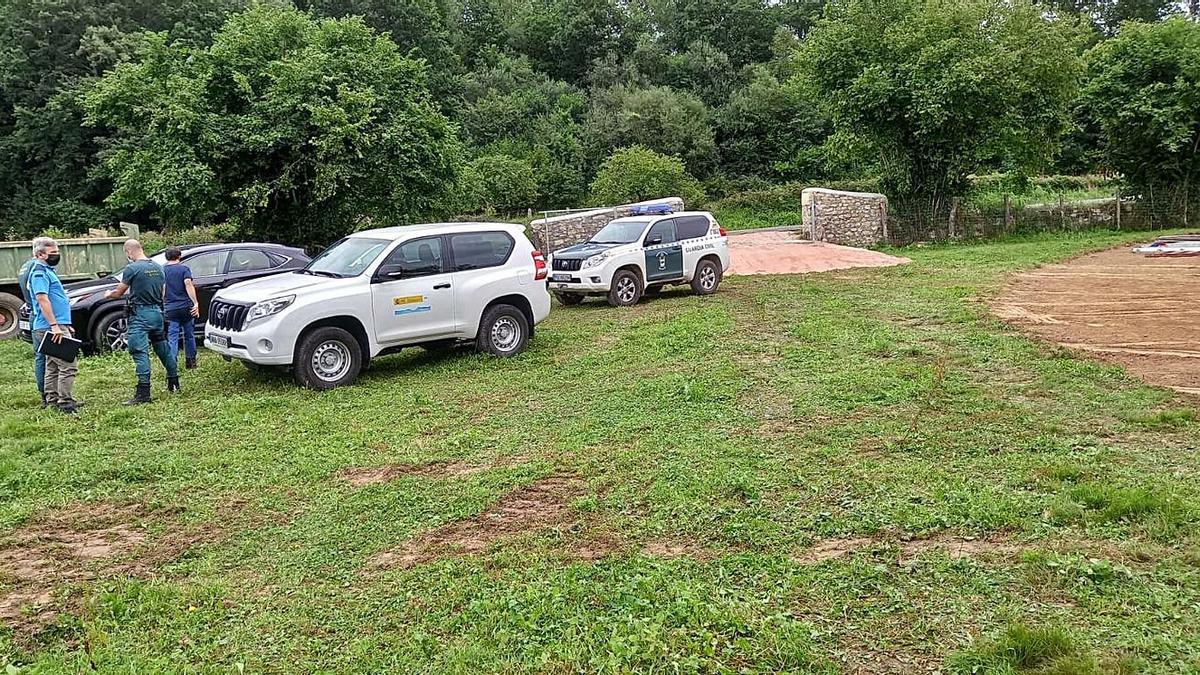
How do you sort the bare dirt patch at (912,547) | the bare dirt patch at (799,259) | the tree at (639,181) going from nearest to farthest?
the bare dirt patch at (912,547)
the bare dirt patch at (799,259)
the tree at (639,181)

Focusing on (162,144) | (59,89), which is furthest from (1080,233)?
(59,89)

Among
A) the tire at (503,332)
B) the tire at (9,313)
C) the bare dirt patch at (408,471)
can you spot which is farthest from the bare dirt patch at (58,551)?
the tire at (9,313)

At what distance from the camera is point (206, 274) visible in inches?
480

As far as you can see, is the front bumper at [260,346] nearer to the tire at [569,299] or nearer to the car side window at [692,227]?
the tire at [569,299]

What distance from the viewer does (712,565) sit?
13.4ft

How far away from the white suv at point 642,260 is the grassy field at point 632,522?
19.1ft

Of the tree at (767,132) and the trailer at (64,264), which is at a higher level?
the tree at (767,132)

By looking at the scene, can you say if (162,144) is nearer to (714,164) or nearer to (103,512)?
(103,512)

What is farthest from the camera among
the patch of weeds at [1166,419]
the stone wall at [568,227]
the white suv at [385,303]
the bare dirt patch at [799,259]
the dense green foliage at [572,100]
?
the stone wall at [568,227]

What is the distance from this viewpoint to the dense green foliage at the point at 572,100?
18656mm

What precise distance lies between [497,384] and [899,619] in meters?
6.02

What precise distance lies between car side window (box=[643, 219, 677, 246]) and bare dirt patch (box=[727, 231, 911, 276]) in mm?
4641

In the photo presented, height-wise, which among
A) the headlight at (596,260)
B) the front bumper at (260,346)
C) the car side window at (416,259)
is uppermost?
the car side window at (416,259)

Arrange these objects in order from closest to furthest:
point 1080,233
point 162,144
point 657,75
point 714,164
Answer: point 162,144 → point 1080,233 → point 714,164 → point 657,75
